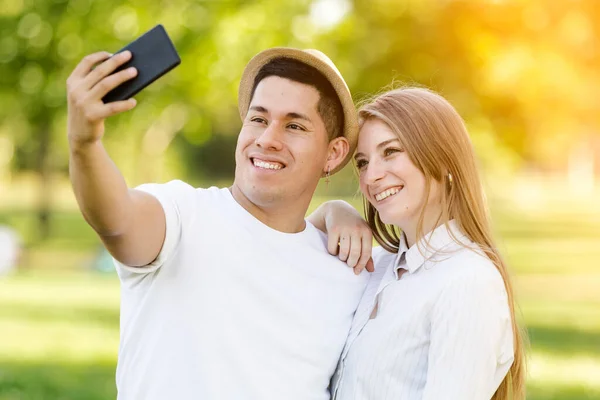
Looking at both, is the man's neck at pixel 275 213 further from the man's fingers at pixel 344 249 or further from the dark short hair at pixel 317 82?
the dark short hair at pixel 317 82

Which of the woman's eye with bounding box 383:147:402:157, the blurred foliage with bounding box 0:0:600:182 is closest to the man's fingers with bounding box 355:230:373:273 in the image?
the woman's eye with bounding box 383:147:402:157

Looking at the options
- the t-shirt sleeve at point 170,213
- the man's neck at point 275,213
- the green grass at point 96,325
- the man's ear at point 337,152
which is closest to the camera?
the t-shirt sleeve at point 170,213

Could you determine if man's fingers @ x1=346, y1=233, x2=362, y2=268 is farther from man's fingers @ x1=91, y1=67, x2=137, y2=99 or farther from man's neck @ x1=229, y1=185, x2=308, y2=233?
man's fingers @ x1=91, y1=67, x2=137, y2=99

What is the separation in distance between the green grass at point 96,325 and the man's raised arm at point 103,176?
1.56 meters

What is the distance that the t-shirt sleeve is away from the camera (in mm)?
3104

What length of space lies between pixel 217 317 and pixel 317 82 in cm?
110

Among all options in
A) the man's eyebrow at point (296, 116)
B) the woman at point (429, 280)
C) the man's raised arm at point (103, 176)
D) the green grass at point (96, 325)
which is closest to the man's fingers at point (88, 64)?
the man's raised arm at point (103, 176)

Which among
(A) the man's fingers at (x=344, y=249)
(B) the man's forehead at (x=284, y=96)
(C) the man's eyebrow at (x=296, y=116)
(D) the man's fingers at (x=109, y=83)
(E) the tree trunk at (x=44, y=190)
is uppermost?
(E) the tree trunk at (x=44, y=190)

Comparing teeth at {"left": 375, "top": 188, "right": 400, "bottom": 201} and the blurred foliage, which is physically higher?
the blurred foliage

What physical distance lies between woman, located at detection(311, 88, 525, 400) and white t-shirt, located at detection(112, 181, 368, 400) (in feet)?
0.73

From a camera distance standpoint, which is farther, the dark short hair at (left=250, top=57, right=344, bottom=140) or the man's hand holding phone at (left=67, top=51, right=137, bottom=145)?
the dark short hair at (left=250, top=57, right=344, bottom=140)

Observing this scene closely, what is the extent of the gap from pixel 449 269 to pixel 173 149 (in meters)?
41.7

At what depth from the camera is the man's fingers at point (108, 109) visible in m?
2.45

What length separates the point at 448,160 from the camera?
3562 mm
